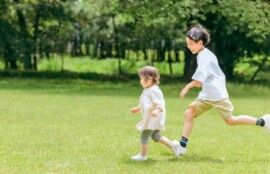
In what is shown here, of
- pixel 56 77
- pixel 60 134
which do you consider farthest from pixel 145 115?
pixel 56 77

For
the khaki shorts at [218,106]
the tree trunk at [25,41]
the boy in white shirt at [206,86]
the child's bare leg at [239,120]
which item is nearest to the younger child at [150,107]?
the boy in white shirt at [206,86]

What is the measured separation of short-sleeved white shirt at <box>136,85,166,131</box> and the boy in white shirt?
15.5 inches

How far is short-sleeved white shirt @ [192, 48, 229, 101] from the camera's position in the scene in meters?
8.01

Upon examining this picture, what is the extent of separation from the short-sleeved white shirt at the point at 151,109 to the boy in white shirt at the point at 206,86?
1.29 ft

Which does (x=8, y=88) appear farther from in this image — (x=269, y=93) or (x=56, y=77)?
(x=269, y=93)

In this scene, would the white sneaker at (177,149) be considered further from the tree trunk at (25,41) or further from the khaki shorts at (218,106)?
the tree trunk at (25,41)

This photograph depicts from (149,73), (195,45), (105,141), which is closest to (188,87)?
(149,73)

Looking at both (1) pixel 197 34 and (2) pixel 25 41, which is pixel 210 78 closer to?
(1) pixel 197 34

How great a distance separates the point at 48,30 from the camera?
3731 centimetres

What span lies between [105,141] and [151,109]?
2.08 metres

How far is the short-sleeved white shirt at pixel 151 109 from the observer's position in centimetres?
769

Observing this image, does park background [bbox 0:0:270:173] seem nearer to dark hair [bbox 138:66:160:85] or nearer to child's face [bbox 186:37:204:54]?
dark hair [bbox 138:66:160:85]

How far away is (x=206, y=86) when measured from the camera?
8055 mm

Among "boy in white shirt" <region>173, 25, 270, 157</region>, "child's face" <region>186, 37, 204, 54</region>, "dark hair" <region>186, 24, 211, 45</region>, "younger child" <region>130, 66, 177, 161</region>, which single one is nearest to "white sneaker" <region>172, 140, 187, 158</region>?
"boy in white shirt" <region>173, 25, 270, 157</region>
